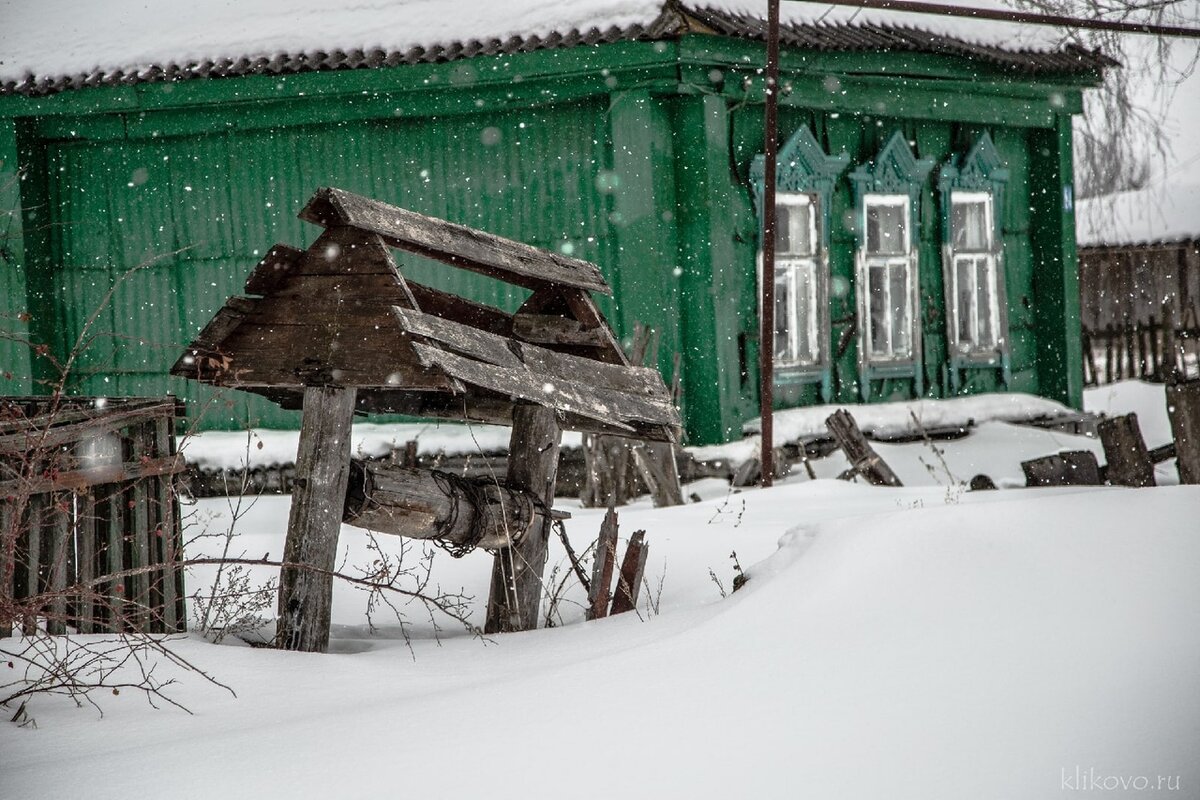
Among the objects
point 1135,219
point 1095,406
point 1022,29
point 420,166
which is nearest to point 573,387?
point 420,166

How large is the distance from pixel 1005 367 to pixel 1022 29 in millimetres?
3468

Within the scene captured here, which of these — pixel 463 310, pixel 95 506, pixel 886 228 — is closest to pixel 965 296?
pixel 886 228

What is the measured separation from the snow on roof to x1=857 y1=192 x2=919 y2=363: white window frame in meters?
12.3

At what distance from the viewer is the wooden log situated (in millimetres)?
4922

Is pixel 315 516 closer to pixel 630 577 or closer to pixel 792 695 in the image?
pixel 630 577

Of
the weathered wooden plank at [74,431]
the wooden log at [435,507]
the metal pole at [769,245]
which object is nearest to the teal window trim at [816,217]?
the metal pole at [769,245]

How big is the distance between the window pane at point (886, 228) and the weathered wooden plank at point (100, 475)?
7.91m

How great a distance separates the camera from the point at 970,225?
12.5 m

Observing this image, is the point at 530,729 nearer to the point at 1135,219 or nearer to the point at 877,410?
the point at 877,410

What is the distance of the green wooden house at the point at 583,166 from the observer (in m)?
9.98

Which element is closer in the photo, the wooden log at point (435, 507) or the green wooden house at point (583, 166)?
the wooden log at point (435, 507)

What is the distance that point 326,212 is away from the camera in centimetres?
471

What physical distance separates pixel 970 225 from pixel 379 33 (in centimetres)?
617

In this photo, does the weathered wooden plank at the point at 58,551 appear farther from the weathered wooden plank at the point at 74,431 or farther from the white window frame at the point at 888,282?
the white window frame at the point at 888,282
